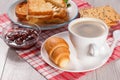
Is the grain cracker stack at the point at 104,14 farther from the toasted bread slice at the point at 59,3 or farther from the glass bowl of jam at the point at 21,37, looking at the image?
the glass bowl of jam at the point at 21,37

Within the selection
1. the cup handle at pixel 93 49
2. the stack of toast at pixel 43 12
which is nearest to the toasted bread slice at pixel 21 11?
the stack of toast at pixel 43 12

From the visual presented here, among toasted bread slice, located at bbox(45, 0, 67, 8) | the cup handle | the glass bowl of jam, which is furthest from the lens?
toasted bread slice, located at bbox(45, 0, 67, 8)

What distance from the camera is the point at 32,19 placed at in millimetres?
989

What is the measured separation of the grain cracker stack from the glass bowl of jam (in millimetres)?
203

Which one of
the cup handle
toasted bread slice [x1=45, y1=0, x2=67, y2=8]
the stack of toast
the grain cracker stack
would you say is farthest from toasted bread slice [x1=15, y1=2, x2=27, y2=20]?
the cup handle

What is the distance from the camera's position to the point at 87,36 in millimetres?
791

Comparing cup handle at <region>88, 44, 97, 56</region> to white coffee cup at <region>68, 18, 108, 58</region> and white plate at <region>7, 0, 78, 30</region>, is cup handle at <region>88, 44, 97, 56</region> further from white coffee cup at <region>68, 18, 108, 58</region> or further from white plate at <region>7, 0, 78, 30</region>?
white plate at <region>7, 0, 78, 30</region>

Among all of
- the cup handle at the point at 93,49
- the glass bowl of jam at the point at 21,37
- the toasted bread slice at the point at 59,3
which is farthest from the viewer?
the toasted bread slice at the point at 59,3

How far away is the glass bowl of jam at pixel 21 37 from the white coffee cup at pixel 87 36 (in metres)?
0.15

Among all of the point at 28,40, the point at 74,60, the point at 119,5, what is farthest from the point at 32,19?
the point at 119,5

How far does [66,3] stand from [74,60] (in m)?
0.31

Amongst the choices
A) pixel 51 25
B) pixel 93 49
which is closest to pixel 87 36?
pixel 93 49

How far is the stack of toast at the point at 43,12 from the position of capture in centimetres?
98

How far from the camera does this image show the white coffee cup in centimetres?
78
